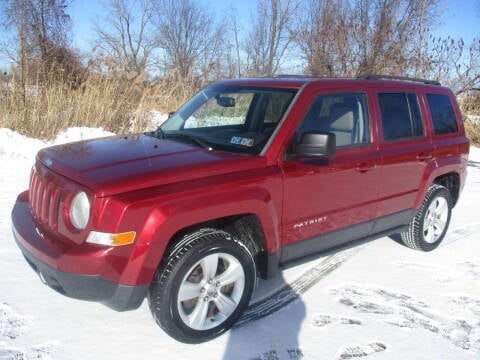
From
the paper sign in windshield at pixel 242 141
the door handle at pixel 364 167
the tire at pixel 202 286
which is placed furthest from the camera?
the door handle at pixel 364 167

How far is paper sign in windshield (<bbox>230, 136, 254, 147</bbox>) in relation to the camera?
313 centimetres

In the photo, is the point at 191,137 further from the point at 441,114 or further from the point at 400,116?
the point at 441,114

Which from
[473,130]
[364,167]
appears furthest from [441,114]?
[473,130]

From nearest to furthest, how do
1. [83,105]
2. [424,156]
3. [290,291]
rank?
[290,291] < [424,156] < [83,105]

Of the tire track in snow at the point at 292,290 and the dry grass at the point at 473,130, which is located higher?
the dry grass at the point at 473,130

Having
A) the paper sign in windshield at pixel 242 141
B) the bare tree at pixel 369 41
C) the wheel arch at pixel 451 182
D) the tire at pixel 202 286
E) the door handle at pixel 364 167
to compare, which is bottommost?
the tire at pixel 202 286

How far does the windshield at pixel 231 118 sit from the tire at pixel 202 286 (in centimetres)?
76

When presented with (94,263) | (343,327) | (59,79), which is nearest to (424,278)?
(343,327)

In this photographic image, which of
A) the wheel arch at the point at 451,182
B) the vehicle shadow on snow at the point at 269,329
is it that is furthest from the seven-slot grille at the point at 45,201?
the wheel arch at the point at 451,182

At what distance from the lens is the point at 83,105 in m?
8.37

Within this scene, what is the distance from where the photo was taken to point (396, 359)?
271cm

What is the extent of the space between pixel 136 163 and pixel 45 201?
65cm

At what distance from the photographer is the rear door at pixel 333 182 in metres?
3.14

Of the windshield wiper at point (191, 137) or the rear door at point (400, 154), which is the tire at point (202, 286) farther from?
the rear door at point (400, 154)
